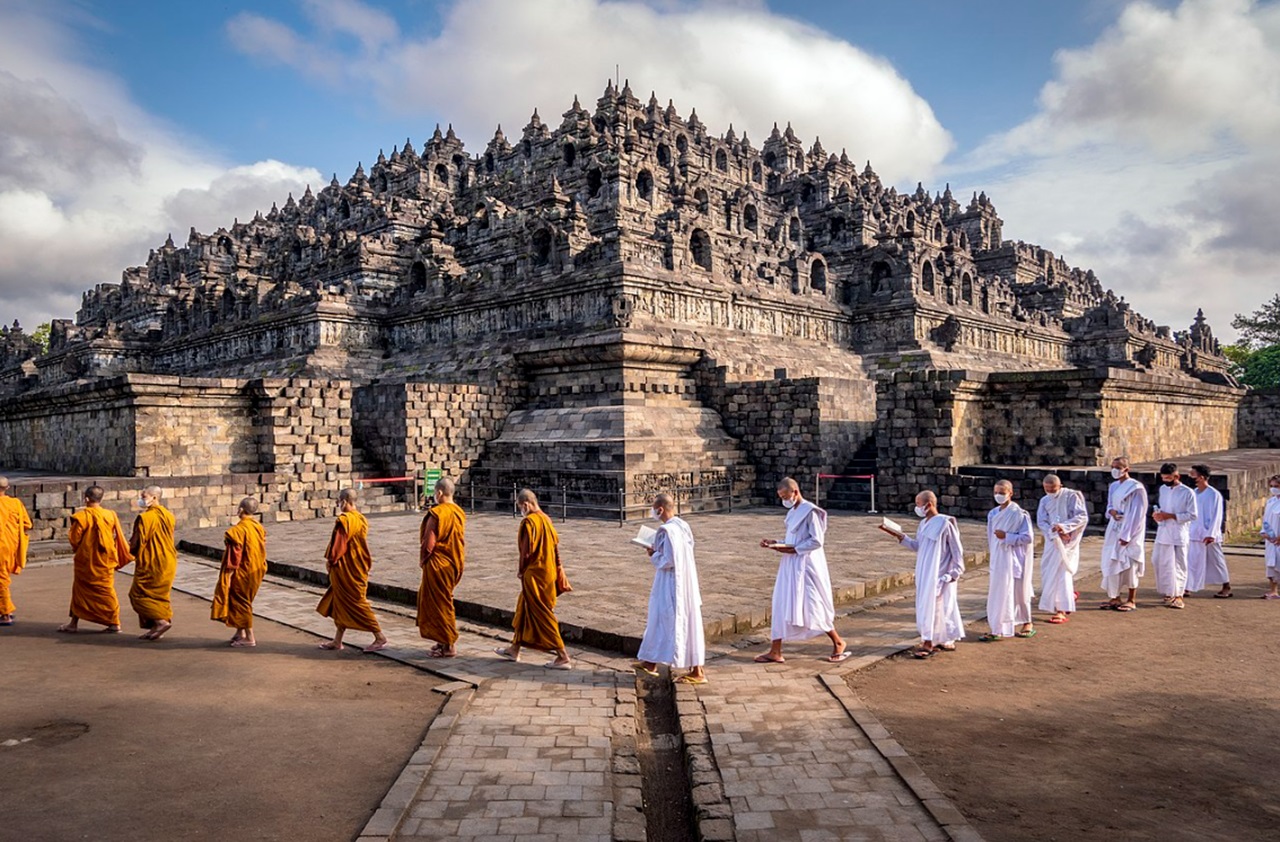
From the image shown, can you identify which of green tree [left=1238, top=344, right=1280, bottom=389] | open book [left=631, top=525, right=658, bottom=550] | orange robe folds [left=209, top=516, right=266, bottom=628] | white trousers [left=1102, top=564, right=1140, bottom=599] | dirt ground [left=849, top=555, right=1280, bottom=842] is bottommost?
dirt ground [left=849, top=555, right=1280, bottom=842]

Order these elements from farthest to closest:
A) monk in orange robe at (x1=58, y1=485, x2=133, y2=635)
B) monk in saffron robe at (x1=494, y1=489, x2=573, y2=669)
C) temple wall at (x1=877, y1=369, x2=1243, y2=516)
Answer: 1. temple wall at (x1=877, y1=369, x2=1243, y2=516)
2. monk in orange robe at (x1=58, y1=485, x2=133, y2=635)
3. monk in saffron robe at (x1=494, y1=489, x2=573, y2=669)

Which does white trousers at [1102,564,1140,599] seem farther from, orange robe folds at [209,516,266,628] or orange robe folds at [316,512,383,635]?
orange robe folds at [209,516,266,628]

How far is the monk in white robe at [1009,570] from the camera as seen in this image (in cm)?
740

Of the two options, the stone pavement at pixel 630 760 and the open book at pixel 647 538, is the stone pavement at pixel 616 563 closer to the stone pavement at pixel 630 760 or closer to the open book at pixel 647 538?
the stone pavement at pixel 630 760

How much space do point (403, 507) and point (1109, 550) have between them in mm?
13812

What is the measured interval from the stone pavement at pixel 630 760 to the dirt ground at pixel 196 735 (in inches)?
12.3

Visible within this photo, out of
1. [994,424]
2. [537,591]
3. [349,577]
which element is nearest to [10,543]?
[349,577]

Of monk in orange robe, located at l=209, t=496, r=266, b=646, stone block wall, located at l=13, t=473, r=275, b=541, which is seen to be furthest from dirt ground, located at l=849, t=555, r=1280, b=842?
stone block wall, located at l=13, t=473, r=275, b=541

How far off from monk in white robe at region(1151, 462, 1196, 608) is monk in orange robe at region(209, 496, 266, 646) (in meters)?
9.44

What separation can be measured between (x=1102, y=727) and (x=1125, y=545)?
13.9ft

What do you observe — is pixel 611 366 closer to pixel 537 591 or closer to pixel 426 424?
pixel 426 424

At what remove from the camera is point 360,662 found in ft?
22.0

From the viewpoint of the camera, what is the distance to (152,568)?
24.5ft

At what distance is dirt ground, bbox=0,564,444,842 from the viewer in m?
3.95
